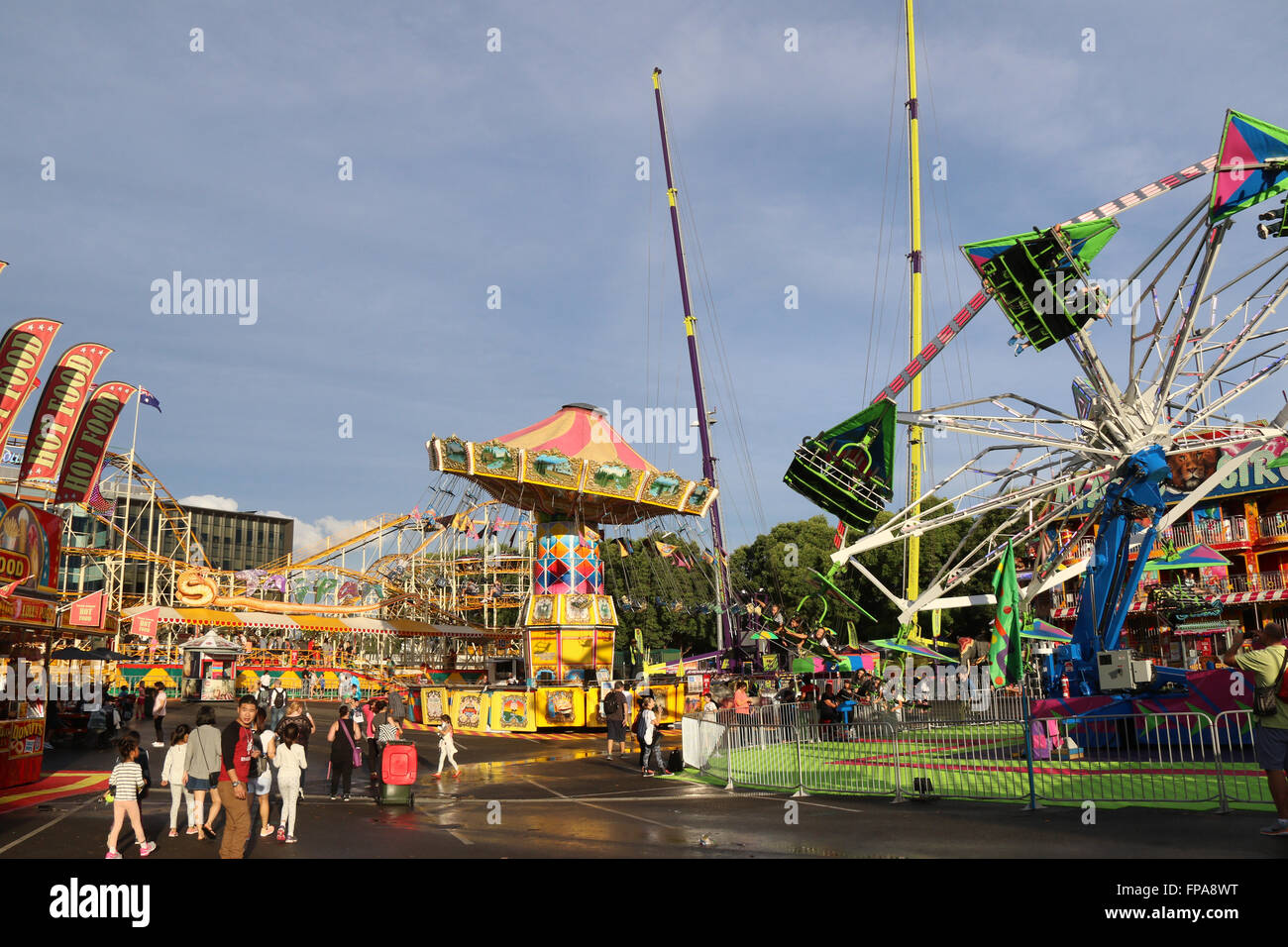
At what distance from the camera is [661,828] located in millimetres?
11469

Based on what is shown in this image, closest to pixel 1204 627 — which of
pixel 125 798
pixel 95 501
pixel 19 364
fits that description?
pixel 125 798

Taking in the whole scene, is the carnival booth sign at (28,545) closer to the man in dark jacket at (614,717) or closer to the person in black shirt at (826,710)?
the man in dark jacket at (614,717)

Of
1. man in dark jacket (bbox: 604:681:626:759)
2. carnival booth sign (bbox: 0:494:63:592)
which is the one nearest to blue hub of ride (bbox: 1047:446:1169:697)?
man in dark jacket (bbox: 604:681:626:759)

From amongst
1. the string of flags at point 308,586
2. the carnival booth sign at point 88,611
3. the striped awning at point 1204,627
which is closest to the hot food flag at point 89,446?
the carnival booth sign at point 88,611

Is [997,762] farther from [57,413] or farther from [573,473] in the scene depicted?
[573,473]

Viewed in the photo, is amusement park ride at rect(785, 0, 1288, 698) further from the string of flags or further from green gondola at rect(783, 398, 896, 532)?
the string of flags

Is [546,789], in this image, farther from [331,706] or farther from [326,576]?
[326,576]

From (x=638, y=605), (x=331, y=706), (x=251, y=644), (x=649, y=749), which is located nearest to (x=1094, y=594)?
(x=649, y=749)

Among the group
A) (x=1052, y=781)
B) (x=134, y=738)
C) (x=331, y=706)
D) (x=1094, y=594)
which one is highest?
(x=1094, y=594)

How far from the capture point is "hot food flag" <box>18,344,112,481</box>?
18547 millimetres

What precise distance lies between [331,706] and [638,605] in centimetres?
2098

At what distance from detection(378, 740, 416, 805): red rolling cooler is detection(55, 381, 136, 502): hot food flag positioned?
10.2 m

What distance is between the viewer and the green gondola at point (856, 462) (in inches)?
834
